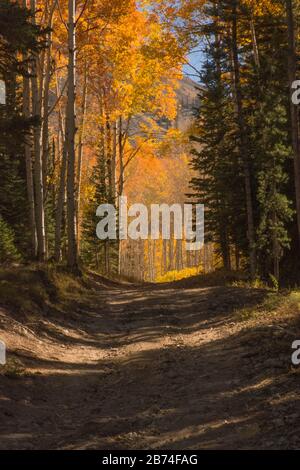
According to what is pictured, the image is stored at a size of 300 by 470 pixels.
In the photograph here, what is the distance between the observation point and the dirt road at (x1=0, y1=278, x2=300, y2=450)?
5.13 metres

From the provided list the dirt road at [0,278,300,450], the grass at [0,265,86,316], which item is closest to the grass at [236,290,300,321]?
the dirt road at [0,278,300,450]

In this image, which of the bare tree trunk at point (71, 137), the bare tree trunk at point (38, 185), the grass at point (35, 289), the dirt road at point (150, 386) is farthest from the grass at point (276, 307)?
the bare tree trunk at point (71, 137)

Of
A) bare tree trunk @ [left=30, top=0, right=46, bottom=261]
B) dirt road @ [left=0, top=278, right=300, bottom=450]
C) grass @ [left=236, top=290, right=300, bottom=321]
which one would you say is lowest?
dirt road @ [left=0, top=278, right=300, bottom=450]

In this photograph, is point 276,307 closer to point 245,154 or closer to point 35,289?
point 35,289

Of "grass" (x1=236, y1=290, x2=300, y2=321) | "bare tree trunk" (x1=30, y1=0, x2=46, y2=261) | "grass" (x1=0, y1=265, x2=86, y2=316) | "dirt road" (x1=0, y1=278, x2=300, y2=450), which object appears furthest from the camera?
"bare tree trunk" (x1=30, y1=0, x2=46, y2=261)

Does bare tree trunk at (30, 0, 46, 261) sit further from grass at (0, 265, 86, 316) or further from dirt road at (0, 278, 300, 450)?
dirt road at (0, 278, 300, 450)

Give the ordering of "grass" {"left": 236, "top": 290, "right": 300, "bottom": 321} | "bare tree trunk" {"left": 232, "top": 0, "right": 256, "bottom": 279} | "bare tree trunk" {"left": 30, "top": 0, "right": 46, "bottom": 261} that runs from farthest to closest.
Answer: "bare tree trunk" {"left": 232, "top": 0, "right": 256, "bottom": 279} → "bare tree trunk" {"left": 30, "top": 0, "right": 46, "bottom": 261} → "grass" {"left": 236, "top": 290, "right": 300, "bottom": 321}

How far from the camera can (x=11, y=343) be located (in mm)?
8430

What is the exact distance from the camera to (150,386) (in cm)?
707

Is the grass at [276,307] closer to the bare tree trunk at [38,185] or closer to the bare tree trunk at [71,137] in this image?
the bare tree trunk at [38,185]

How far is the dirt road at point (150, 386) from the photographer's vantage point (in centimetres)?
513

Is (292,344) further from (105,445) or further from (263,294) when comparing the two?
(263,294)

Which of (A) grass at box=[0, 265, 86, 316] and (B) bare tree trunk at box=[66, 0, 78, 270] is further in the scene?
(B) bare tree trunk at box=[66, 0, 78, 270]

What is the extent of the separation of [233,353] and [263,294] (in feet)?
16.0
